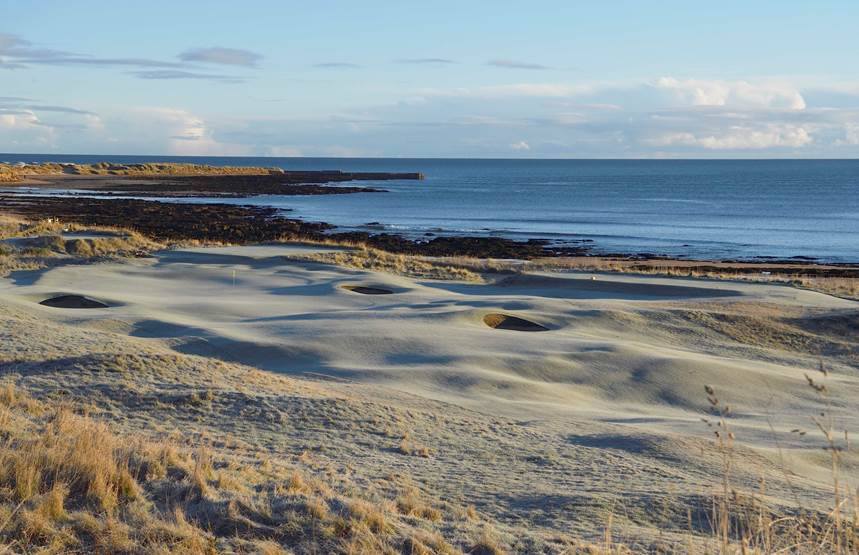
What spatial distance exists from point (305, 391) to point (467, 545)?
774cm

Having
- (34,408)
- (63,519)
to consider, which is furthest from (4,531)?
(34,408)

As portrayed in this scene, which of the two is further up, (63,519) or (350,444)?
(63,519)

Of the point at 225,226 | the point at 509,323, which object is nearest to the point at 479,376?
the point at 509,323

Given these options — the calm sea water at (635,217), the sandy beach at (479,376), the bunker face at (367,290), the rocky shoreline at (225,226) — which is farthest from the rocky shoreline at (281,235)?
the bunker face at (367,290)

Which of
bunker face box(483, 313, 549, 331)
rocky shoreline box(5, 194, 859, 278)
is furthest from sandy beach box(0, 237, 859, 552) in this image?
rocky shoreline box(5, 194, 859, 278)

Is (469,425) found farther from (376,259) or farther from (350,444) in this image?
(376,259)

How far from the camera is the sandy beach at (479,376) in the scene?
30.7ft

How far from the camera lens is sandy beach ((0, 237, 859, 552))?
9367 mm

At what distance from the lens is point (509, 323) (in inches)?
952

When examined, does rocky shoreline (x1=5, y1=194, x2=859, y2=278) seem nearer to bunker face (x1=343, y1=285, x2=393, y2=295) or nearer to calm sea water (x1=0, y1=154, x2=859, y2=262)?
calm sea water (x1=0, y1=154, x2=859, y2=262)

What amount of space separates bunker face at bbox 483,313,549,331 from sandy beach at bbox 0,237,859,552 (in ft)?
0.22

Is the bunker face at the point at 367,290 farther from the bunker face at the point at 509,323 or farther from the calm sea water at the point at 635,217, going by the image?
the calm sea water at the point at 635,217

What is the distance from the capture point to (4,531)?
20.3ft

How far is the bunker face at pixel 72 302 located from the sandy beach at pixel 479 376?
0.41 metres
